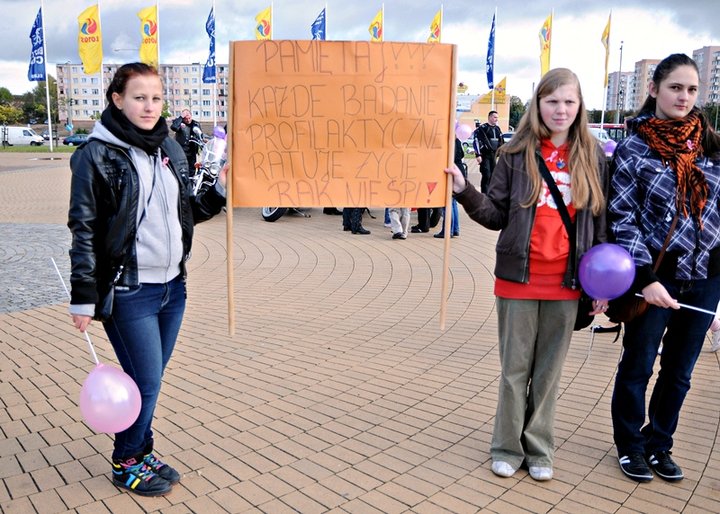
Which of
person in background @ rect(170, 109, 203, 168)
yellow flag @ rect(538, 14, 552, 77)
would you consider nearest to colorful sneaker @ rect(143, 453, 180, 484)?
person in background @ rect(170, 109, 203, 168)

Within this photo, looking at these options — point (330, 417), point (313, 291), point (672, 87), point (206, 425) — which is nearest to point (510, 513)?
point (330, 417)

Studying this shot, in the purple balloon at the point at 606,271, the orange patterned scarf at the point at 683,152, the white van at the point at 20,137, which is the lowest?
the purple balloon at the point at 606,271

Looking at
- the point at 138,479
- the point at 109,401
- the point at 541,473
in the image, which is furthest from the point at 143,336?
the point at 541,473

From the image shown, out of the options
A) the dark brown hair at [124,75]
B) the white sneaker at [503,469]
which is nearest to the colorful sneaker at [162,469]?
the white sneaker at [503,469]

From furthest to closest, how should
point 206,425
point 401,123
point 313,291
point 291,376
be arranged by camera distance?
point 313,291, point 291,376, point 206,425, point 401,123

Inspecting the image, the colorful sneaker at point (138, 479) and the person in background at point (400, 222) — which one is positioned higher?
the person in background at point (400, 222)

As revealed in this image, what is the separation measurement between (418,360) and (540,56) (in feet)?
99.5

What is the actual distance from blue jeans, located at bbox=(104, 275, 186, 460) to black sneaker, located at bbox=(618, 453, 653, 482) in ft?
8.08

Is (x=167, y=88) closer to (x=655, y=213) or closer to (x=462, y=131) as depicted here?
(x=462, y=131)

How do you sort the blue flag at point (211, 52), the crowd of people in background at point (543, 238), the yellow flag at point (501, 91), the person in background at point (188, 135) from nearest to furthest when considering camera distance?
the crowd of people in background at point (543, 238)
the person in background at point (188, 135)
the blue flag at point (211, 52)
the yellow flag at point (501, 91)

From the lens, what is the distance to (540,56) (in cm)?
3209

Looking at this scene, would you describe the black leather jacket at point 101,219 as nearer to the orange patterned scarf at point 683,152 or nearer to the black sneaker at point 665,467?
the orange patterned scarf at point 683,152

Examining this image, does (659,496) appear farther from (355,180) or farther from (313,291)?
(313,291)

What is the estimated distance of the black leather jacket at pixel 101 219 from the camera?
276 cm
